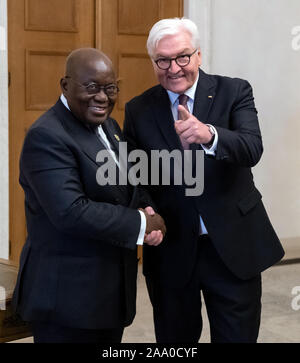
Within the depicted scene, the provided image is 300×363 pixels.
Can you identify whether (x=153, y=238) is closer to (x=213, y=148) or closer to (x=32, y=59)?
(x=213, y=148)

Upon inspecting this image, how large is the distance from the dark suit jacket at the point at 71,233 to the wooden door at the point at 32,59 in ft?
9.13

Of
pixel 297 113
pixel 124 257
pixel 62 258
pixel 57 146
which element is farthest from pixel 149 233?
pixel 297 113

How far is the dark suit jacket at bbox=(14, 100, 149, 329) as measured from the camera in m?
2.08

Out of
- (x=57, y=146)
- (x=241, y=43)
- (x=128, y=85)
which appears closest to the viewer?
(x=57, y=146)

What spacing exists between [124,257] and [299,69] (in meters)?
4.26

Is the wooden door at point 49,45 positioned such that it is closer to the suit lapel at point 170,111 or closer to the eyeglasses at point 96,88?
the suit lapel at point 170,111

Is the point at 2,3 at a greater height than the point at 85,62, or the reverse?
the point at 2,3

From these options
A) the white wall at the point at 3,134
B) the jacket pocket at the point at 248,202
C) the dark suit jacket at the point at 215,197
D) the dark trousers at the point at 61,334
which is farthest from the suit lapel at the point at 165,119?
the white wall at the point at 3,134

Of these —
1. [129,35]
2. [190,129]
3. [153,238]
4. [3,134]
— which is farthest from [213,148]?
[129,35]

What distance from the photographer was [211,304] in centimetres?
264

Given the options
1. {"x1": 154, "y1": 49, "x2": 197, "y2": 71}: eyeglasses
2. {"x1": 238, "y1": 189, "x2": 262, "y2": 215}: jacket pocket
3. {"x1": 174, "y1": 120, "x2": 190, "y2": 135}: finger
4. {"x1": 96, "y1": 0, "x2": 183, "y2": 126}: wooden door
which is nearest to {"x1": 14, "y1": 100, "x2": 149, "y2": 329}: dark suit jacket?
{"x1": 174, "y1": 120, "x2": 190, "y2": 135}: finger

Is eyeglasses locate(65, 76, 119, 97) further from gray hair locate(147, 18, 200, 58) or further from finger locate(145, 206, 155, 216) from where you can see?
finger locate(145, 206, 155, 216)
